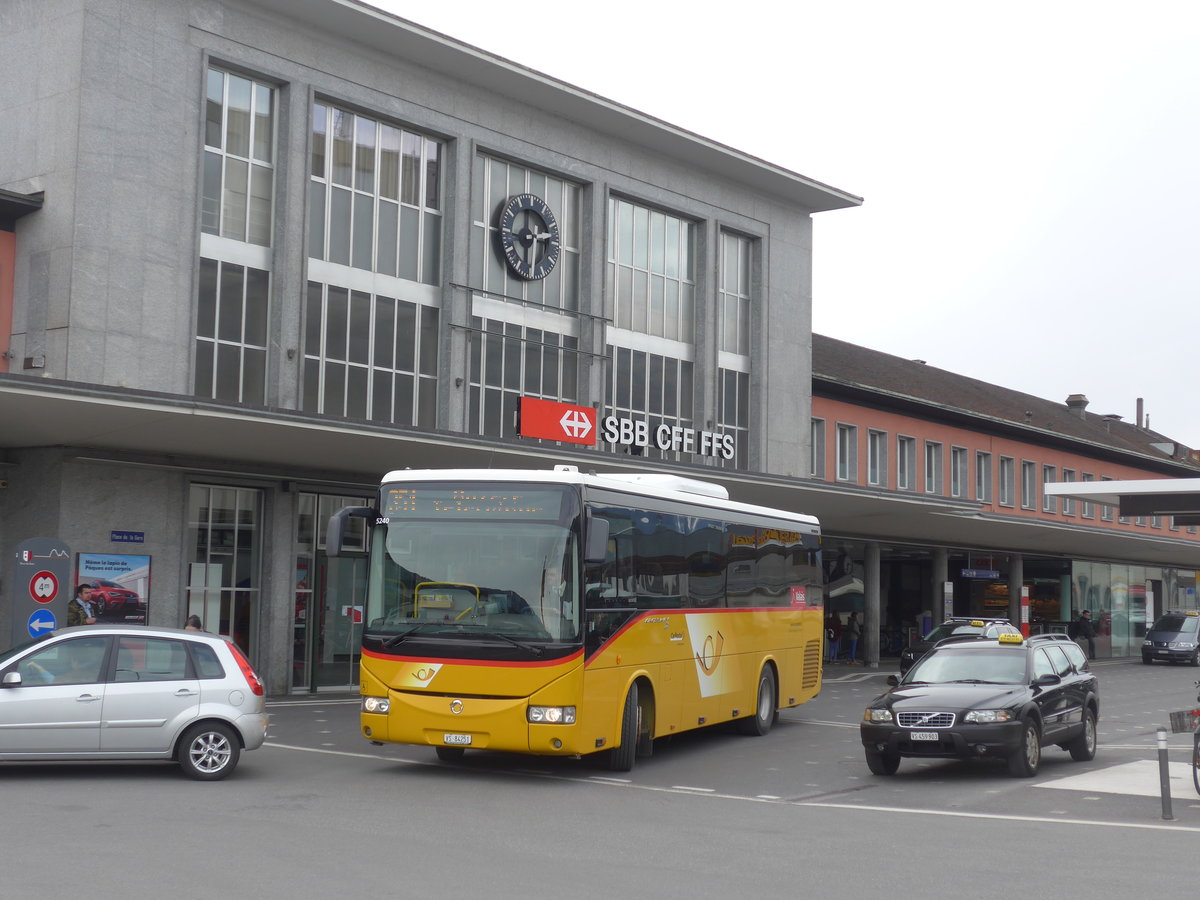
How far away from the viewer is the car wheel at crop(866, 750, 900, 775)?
15.9 m

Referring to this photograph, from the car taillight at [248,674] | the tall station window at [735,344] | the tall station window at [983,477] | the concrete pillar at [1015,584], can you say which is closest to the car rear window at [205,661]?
the car taillight at [248,674]

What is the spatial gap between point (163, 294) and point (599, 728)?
1357 centimetres

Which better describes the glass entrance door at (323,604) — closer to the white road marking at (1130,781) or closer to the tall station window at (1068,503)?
the white road marking at (1130,781)

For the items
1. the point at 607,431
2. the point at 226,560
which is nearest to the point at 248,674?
the point at 226,560

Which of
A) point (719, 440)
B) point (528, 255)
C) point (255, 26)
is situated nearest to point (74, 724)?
point (255, 26)

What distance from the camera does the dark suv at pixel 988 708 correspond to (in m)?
15.1

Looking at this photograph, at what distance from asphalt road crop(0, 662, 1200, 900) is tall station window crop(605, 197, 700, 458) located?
1803 cm

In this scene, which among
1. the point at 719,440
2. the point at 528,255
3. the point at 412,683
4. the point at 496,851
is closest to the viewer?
the point at 496,851

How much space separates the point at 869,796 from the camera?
14.5m

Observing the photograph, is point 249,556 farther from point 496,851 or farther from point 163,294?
point 496,851

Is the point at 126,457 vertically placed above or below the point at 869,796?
above

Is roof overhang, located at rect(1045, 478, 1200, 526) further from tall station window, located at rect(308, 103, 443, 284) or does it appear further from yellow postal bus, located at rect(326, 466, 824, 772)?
tall station window, located at rect(308, 103, 443, 284)

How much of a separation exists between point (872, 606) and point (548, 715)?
104ft

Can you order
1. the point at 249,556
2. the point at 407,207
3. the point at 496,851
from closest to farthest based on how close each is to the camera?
the point at 496,851
the point at 249,556
the point at 407,207
